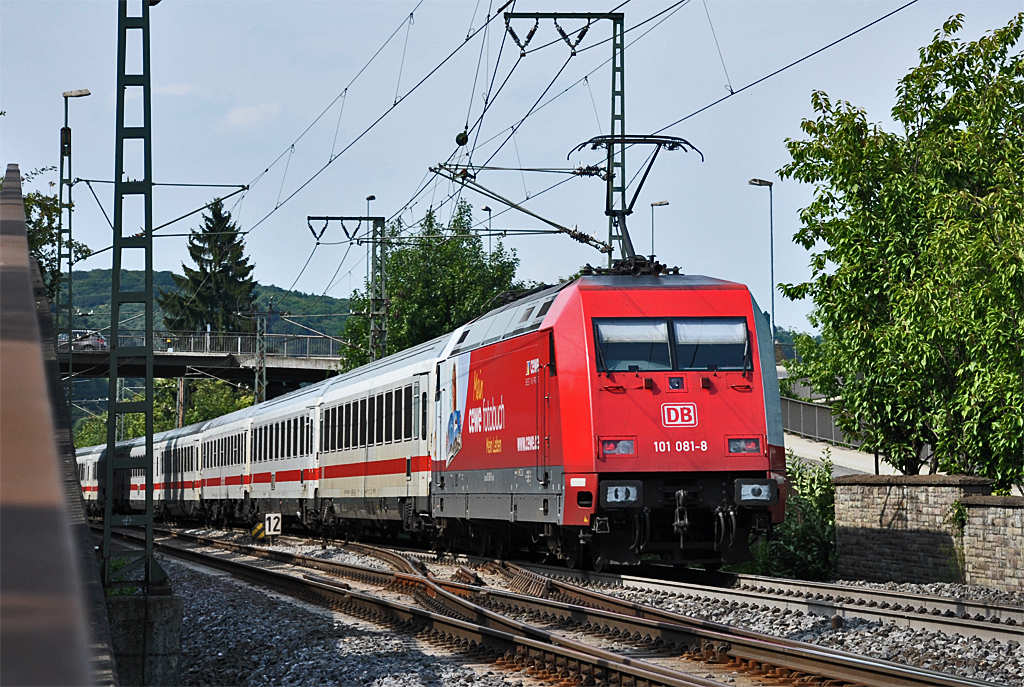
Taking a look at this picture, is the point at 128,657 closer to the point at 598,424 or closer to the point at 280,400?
the point at 598,424

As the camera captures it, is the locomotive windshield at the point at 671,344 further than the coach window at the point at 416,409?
No

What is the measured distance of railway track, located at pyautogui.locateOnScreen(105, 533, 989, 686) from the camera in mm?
7680

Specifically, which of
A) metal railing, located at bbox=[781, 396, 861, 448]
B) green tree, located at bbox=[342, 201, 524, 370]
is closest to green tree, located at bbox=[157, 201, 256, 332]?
Result: green tree, located at bbox=[342, 201, 524, 370]

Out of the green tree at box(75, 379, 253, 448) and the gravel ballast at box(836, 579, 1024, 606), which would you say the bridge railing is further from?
the gravel ballast at box(836, 579, 1024, 606)

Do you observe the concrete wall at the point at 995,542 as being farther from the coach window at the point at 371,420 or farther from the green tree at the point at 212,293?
the green tree at the point at 212,293

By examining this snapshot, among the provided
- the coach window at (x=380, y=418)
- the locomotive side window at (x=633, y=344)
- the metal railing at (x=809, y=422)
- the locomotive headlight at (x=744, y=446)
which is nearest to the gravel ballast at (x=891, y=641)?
the locomotive headlight at (x=744, y=446)

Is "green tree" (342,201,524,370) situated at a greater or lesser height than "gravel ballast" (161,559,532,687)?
greater

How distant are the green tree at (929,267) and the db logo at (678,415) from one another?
434 centimetres

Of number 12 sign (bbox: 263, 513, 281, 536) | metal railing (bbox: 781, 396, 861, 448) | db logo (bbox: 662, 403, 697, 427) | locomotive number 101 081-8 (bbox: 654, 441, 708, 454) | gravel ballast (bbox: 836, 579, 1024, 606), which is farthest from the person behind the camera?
metal railing (bbox: 781, 396, 861, 448)

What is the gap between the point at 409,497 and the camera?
2002cm

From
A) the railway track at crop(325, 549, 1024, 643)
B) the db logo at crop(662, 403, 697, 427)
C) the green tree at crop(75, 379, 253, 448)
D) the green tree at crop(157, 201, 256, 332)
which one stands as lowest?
the railway track at crop(325, 549, 1024, 643)

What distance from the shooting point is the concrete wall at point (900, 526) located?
15.3 metres

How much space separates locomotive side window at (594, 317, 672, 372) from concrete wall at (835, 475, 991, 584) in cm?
445

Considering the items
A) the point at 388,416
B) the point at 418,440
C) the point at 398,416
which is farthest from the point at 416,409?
the point at 388,416
